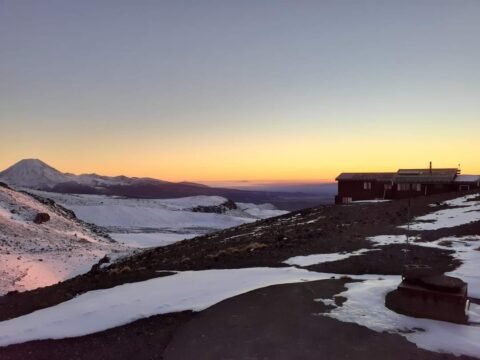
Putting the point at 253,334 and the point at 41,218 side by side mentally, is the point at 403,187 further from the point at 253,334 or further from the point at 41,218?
the point at 253,334

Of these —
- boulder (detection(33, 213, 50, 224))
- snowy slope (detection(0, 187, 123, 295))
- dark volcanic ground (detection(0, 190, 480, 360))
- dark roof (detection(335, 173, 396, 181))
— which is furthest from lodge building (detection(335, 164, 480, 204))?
dark volcanic ground (detection(0, 190, 480, 360))

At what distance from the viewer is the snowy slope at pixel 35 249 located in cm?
2714

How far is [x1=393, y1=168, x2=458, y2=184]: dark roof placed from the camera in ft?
160

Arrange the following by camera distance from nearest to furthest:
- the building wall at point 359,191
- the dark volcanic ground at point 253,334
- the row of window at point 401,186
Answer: the dark volcanic ground at point 253,334
the row of window at point 401,186
the building wall at point 359,191

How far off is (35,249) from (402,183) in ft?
134

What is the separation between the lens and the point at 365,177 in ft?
179

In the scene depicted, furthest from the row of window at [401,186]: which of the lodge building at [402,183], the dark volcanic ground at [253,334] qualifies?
the dark volcanic ground at [253,334]

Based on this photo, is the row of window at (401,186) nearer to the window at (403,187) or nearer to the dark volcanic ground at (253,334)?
the window at (403,187)

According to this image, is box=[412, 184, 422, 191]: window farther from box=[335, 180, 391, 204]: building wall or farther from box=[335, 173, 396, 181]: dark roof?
box=[335, 180, 391, 204]: building wall

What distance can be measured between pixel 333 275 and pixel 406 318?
4.09 metres

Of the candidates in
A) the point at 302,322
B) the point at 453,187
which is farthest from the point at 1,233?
the point at 453,187

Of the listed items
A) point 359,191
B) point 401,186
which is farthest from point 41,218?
point 401,186

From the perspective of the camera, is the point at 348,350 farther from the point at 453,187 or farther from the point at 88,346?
the point at 453,187

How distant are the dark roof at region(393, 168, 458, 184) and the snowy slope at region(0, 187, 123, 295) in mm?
34512
